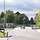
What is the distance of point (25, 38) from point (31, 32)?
127 millimetres

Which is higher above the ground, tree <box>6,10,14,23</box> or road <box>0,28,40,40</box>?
tree <box>6,10,14,23</box>

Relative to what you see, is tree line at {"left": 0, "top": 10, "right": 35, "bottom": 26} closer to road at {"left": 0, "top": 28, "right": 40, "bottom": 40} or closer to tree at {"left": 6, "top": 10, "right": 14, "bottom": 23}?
tree at {"left": 6, "top": 10, "right": 14, "bottom": 23}

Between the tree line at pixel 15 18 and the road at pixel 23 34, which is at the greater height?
the tree line at pixel 15 18

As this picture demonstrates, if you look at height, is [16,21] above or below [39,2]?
below

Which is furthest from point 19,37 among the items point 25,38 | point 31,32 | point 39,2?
point 39,2

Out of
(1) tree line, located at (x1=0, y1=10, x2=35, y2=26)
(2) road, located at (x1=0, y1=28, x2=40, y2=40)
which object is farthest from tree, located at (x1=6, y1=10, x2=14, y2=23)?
(2) road, located at (x1=0, y1=28, x2=40, y2=40)

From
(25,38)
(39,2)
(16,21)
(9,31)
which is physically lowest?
(25,38)

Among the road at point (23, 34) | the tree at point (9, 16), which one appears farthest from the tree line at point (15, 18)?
the road at point (23, 34)

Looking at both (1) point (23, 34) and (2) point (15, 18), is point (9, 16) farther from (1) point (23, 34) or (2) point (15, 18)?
(1) point (23, 34)

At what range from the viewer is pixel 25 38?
5.22 ft

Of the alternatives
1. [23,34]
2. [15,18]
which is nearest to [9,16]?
[15,18]

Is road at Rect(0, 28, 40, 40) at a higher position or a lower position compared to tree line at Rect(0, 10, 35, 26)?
lower

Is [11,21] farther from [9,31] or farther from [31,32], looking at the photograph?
[31,32]

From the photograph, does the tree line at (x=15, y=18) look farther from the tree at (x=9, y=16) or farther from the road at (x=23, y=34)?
the road at (x=23, y=34)
